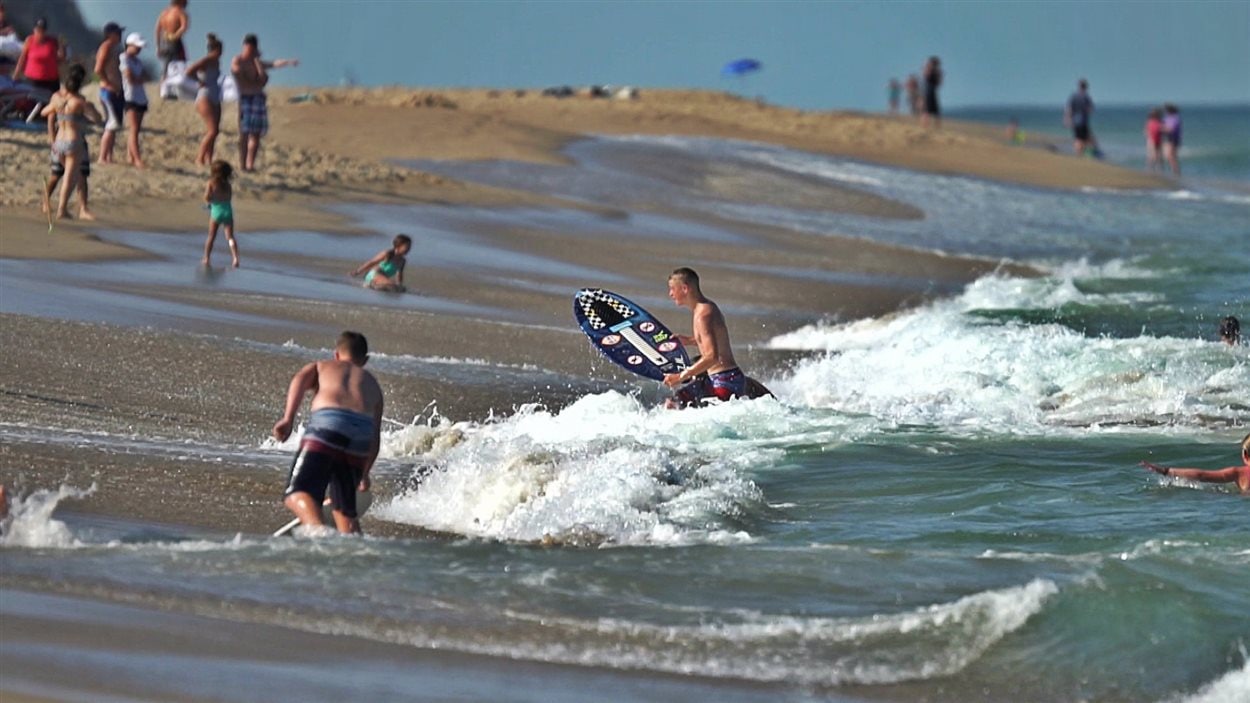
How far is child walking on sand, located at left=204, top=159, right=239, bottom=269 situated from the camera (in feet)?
57.5

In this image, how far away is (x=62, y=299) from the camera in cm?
1475

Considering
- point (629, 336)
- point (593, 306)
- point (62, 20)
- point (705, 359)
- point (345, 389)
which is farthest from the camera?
point (62, 20)

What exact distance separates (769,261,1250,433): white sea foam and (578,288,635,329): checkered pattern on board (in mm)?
1323

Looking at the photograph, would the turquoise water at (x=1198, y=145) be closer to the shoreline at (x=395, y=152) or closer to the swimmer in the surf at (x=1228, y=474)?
the shoreline at (x=395, y=152)

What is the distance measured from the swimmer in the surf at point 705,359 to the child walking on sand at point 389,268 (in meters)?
4.84

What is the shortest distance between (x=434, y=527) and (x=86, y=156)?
9.82 m

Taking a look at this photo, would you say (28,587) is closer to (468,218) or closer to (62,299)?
(62,299)

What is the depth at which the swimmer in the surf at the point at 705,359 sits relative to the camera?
42.9 feet

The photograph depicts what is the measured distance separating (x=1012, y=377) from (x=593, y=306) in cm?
321

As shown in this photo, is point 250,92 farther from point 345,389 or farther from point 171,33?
point 345,389

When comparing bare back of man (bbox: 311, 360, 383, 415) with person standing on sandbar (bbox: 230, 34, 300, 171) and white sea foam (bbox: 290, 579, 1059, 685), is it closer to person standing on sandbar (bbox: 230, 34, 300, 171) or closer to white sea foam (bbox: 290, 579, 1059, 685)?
white sea foam (bbox: 290, 579, 1059, 685)

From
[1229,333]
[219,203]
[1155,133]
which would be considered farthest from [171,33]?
[1155,133]

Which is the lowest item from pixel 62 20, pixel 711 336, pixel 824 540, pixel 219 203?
pixel 824 540

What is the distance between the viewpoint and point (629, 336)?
14438mm
